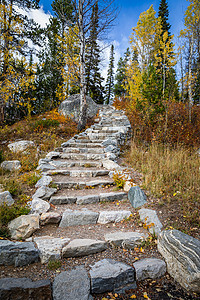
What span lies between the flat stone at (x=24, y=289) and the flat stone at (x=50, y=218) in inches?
37.3

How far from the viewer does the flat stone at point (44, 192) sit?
3.13 m

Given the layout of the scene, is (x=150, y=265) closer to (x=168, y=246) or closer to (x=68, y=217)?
(x=168, y=246)

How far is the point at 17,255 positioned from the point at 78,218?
1.03 meters

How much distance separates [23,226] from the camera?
2316mm

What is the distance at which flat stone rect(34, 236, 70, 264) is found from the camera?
1946 mm

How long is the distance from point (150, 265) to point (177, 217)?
0.98 meters

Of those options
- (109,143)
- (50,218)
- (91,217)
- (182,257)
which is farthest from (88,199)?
(109,143)

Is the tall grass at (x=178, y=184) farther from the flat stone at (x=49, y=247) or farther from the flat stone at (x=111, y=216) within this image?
the flat stone at (x=49, y=247)

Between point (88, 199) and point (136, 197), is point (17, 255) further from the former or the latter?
point (136, 197)

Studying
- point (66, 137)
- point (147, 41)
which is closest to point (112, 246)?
point (66, 137)

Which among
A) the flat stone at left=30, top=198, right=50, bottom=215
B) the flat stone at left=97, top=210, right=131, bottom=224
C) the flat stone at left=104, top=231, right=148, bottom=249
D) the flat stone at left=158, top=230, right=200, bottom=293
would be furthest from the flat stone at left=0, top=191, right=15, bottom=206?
the flat stone at left=158, top=230, right=200, bottom=293

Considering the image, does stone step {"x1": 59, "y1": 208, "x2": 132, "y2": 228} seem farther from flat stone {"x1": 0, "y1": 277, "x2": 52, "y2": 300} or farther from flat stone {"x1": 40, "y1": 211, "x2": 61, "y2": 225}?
flat stone {"x1": 0, "y1": 277, "x2": 52, "y2": 300}

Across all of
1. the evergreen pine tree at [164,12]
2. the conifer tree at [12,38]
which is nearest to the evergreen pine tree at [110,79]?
the evergreen pine tree at [164,12]

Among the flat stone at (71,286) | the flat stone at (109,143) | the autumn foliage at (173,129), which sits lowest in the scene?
the flat stone at (71,286)
